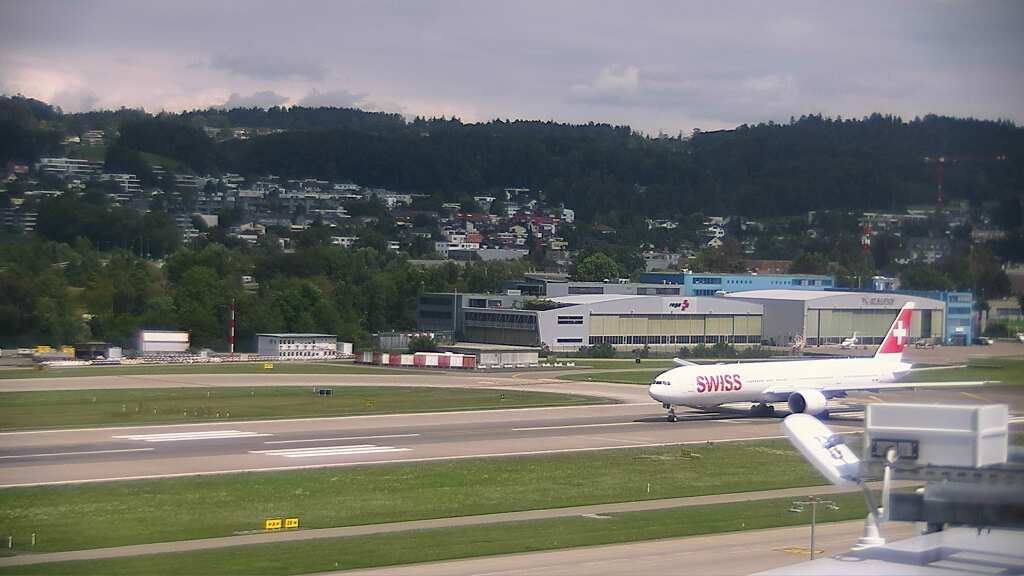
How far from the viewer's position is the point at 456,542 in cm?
3378

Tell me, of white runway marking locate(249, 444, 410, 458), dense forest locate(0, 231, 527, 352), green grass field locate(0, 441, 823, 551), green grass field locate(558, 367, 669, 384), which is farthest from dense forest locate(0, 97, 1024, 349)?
white runway marking locate(249, 444, 410, 458)

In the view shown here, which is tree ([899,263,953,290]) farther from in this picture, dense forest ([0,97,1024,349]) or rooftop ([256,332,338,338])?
rooftop ([256,332,338,338])

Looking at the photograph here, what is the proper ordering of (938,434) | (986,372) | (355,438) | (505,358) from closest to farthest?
(938,434), (986,372), (355,438), (505,358)

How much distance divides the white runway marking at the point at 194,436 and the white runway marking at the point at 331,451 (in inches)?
210

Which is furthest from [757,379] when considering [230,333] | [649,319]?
[230,333]

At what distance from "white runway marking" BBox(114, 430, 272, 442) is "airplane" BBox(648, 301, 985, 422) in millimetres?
21850

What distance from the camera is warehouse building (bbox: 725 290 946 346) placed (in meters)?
74.9

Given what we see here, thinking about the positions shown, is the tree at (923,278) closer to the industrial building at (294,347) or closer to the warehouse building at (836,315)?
the warehouse building at (836,315)

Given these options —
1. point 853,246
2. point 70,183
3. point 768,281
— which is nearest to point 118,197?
point 70,183

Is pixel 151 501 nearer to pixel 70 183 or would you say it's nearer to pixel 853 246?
pixel 853 246

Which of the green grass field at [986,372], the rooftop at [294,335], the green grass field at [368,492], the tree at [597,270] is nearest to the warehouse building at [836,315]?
the green grass field at [986,372]

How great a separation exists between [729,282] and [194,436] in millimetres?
87809

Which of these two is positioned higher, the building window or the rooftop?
the building window

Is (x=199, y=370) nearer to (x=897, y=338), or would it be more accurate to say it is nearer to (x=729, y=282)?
(x=897, y=338)
